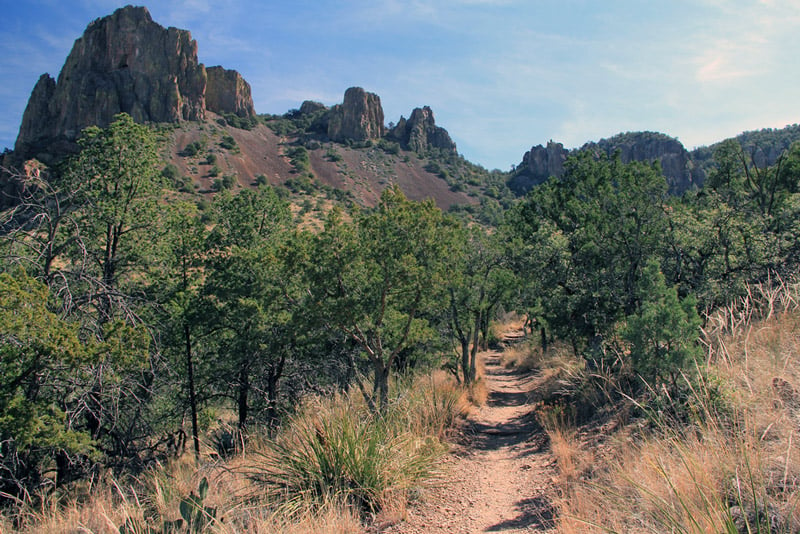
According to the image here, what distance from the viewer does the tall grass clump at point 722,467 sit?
2.72m

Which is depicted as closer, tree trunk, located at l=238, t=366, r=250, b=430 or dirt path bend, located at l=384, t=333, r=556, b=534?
dirt path bend, located at l=384, t=333, r=556, b=534

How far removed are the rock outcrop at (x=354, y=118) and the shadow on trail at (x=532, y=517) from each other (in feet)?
300

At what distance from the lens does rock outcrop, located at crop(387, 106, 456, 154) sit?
99.6 m

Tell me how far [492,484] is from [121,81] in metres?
81.0

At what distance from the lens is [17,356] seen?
605 centimetres

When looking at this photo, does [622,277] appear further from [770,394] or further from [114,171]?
[114,171]

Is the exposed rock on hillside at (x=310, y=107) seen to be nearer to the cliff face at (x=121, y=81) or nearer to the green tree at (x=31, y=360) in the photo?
the cliff face at (x=121, y=81)

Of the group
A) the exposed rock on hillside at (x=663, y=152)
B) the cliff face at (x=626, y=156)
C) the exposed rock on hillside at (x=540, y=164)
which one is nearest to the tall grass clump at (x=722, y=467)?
the cliff face at (x=626, y=156)

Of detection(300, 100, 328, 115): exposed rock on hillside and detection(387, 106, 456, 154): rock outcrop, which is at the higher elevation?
detection(300, 100, 328, 115): exposed rock on hillside

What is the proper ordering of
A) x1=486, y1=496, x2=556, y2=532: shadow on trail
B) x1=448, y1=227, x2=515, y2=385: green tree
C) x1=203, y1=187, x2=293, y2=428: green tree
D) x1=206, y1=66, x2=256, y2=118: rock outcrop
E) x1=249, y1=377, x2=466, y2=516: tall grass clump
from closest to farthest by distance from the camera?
x1=486, y1=496, x2=556, y2=532: shadow on trail → x1=249, y1=377, x2=466, y2=516: tall grass clump → x1=203, y1=187, x2=293, y2=428: green tree → x1=448, y1=227, x2=515, y2=385: green tree → x1=206, y1=66, x2=256, y2=118: rock outcrop

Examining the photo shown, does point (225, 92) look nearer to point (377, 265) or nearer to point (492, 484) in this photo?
point (377, 265)

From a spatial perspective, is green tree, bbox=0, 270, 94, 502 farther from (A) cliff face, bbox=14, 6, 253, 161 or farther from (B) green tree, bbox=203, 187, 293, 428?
(A) cliff face, bbox=14, 6, 253, 161

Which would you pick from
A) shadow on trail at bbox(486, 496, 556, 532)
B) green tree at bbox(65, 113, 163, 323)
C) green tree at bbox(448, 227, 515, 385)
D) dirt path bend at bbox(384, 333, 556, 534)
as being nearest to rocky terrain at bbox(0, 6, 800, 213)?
green tree at bbox(65, 113, 163, 323)

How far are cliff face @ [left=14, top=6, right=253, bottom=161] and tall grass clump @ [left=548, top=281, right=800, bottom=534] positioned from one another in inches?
2976
